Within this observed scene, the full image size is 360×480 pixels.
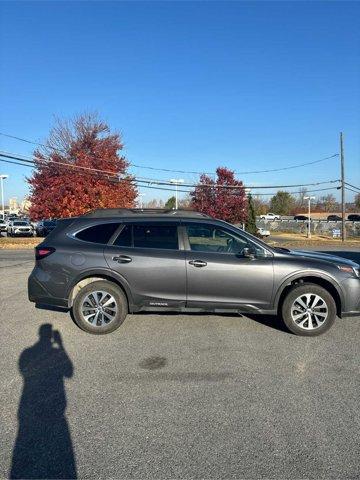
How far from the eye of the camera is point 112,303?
5871mm

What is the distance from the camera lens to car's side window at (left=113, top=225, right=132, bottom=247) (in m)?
6.07

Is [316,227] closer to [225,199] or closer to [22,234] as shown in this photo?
[225,199]

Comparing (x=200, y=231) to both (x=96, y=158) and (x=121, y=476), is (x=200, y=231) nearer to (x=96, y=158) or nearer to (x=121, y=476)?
(x=121, y=476)

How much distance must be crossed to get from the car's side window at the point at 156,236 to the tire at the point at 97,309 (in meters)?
0.79

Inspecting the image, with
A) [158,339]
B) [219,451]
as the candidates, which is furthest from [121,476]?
[158,339]

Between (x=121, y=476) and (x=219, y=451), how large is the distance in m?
0.73

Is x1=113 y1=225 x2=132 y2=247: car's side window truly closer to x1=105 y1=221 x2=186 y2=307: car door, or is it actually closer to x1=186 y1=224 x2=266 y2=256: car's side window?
x1=105 y1=221 x2=186 y2=307: car door

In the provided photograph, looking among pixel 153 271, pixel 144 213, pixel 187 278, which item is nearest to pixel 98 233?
pixel 144 213

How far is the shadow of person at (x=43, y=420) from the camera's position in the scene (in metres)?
2.81

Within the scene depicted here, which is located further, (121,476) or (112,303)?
(112,303)

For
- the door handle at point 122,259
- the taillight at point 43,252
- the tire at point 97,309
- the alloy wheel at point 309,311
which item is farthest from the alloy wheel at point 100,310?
the alloy wheel at point 309,311

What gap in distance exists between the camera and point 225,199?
130 ft

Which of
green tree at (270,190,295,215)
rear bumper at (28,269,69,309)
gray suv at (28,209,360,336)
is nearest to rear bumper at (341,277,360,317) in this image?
gray suv at (28,209,360,336)

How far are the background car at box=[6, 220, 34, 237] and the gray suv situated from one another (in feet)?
113
